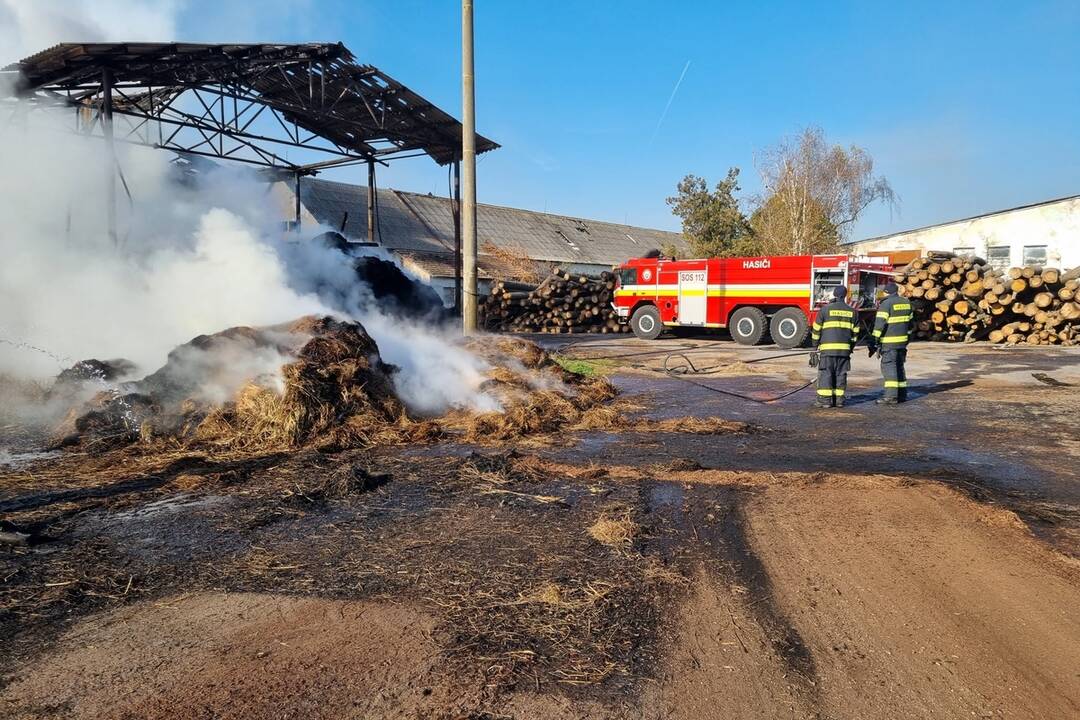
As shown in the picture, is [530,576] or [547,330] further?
[547,330]

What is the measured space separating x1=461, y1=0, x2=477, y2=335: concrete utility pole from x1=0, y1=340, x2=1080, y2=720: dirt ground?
6301mm

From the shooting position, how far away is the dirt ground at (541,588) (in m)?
2.57

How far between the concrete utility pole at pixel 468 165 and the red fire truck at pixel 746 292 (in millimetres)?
9397

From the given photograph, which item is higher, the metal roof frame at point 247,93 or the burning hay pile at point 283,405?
the metal roof frame at point 247,93

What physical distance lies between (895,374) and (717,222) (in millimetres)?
27650

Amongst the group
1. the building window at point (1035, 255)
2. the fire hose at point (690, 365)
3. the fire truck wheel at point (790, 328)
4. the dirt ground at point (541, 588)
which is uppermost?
the building window at point (1035, 255)

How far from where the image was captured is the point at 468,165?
12.0 m

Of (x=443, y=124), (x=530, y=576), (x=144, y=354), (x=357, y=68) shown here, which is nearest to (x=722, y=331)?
(x=443, y=124)

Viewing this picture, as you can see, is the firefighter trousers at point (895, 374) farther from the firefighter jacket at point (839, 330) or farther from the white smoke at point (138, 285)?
the white smoke at point (138, 285)

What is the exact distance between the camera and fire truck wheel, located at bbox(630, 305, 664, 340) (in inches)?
836

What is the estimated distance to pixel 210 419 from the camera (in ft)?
21.9

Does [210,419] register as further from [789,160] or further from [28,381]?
[789,160]

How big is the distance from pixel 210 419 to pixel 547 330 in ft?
61.2

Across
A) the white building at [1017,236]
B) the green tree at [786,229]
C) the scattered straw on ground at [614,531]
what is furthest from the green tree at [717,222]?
the scattered straw on ground at [614,531]
